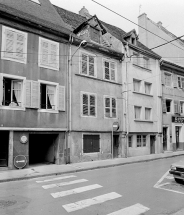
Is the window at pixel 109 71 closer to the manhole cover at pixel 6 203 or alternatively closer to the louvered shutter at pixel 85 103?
the louvered shutter at pixel 85 103

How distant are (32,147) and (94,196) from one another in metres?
10.1

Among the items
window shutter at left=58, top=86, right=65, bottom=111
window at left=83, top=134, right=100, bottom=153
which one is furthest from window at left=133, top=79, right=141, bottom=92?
window shutter at left=58, top=86, right=65, bottom=111

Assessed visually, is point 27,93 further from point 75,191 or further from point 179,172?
point 179,172

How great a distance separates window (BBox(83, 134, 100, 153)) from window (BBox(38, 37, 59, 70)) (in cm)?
569

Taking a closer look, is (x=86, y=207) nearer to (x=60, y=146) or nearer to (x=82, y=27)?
(x=60, y=146)

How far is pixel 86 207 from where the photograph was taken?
6.30 meters

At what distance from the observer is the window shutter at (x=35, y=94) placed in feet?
45.1

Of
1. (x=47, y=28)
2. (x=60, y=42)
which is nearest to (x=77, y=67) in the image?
(x=60, y=42)

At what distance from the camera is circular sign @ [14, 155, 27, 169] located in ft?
41.7

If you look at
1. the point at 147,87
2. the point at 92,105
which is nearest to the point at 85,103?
the point at 92,105

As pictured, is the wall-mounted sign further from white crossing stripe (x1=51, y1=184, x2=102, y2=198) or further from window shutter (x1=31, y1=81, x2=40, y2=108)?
white crossing stripe (x1=51, y1=184, x2=102, y2=198)

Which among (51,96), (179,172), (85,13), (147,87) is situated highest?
(85,13)

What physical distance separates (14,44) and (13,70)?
168 centimetres

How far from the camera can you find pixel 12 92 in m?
13.4
